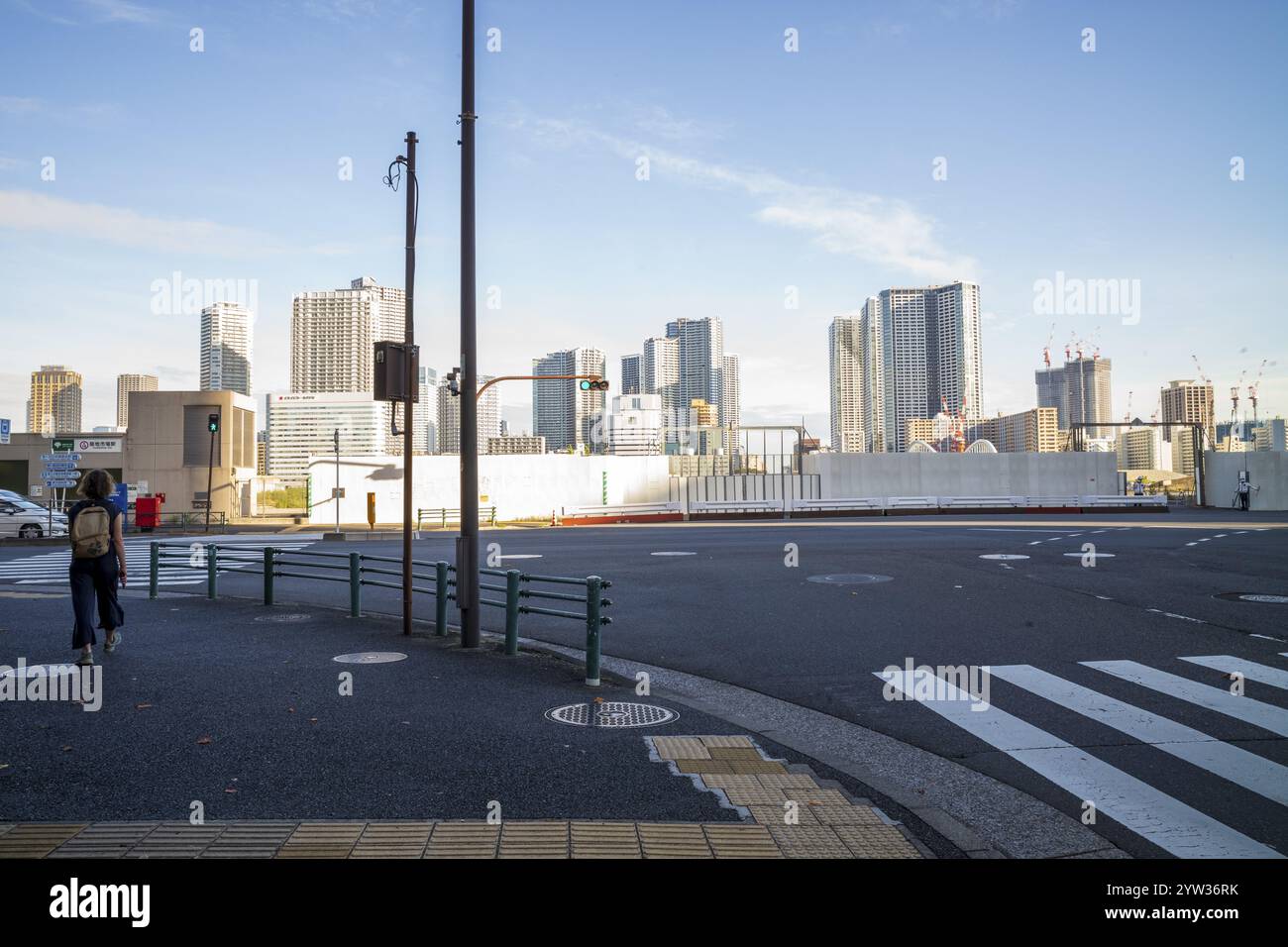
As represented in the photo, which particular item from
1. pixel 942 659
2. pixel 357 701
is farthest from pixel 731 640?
pixel 357 701

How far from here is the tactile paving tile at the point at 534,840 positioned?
4051mm

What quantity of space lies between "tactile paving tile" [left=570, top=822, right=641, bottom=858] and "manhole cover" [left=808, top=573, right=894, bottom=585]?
1215 cm

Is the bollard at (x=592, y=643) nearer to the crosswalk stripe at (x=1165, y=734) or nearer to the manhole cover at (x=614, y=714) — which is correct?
the manhole cover at (x=614, y=714)

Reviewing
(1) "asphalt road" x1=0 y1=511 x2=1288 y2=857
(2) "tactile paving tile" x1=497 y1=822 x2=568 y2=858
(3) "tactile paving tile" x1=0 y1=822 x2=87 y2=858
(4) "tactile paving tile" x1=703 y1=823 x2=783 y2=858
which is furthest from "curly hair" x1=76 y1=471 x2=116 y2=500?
(4) "tactile paving tile" x1=703 y1=823 x2=783 y2=858

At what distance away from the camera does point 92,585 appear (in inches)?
364

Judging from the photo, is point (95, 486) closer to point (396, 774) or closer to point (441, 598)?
point (441, 598)

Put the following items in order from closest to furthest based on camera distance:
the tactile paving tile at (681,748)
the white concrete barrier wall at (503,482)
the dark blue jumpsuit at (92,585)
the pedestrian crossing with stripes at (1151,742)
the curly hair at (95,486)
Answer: the pedestrian crossing with stripes at (1151,742), the tactile paving tile at (681,748), the dark blue jumpsuit at (92,585), the curly hair at (95,486), the white concrete barrier wall at (503,482)

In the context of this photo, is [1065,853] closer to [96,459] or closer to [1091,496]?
[1091,496]

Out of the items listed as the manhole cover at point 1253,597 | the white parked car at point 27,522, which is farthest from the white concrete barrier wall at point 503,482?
the manhole cover at point 1253,597

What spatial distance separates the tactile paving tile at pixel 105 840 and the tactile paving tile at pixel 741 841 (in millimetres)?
2713

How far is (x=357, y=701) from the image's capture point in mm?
7395

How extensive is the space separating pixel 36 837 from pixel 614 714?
12.5 ft

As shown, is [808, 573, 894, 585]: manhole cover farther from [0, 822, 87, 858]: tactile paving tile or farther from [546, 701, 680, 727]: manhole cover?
[0, 822, 87, 858]: tactile paving tile

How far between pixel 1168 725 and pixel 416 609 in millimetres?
10143
